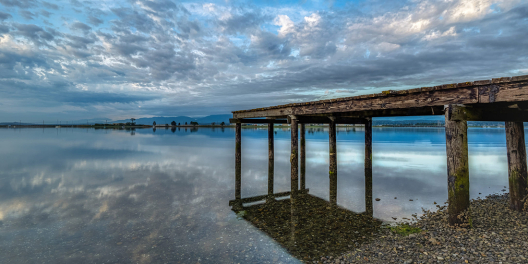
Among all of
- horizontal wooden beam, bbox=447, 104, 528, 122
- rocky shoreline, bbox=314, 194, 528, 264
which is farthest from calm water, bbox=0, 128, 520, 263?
horizontal wooden beam, bbox=447, 104, 528, 122

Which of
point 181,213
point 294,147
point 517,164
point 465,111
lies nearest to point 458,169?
point 465,111

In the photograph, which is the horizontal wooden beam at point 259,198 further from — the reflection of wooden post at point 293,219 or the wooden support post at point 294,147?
the wooden support post at point 294,147

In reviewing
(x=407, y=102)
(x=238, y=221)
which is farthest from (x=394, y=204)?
(x=238, y=221)

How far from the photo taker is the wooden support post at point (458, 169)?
6133 mm

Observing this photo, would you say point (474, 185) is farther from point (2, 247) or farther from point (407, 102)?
point (2, 247)

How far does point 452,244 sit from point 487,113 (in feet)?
12.9

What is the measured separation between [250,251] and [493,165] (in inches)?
844

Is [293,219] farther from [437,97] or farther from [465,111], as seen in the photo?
[465,111]

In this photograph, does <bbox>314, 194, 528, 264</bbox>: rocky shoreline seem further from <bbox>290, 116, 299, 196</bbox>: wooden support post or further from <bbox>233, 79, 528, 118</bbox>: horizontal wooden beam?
<bbox>290, 116, 299, 196</bbox>: wooden support post

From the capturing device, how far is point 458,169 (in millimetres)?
6152

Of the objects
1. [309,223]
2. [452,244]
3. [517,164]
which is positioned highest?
[517,164]

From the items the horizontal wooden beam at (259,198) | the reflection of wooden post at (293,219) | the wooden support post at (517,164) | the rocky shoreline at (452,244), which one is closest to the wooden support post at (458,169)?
the rocky shoreline at (452,244)

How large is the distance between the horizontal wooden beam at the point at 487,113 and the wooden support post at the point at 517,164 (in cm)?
43

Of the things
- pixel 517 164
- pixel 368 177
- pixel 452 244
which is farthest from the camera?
pixel 368 177
